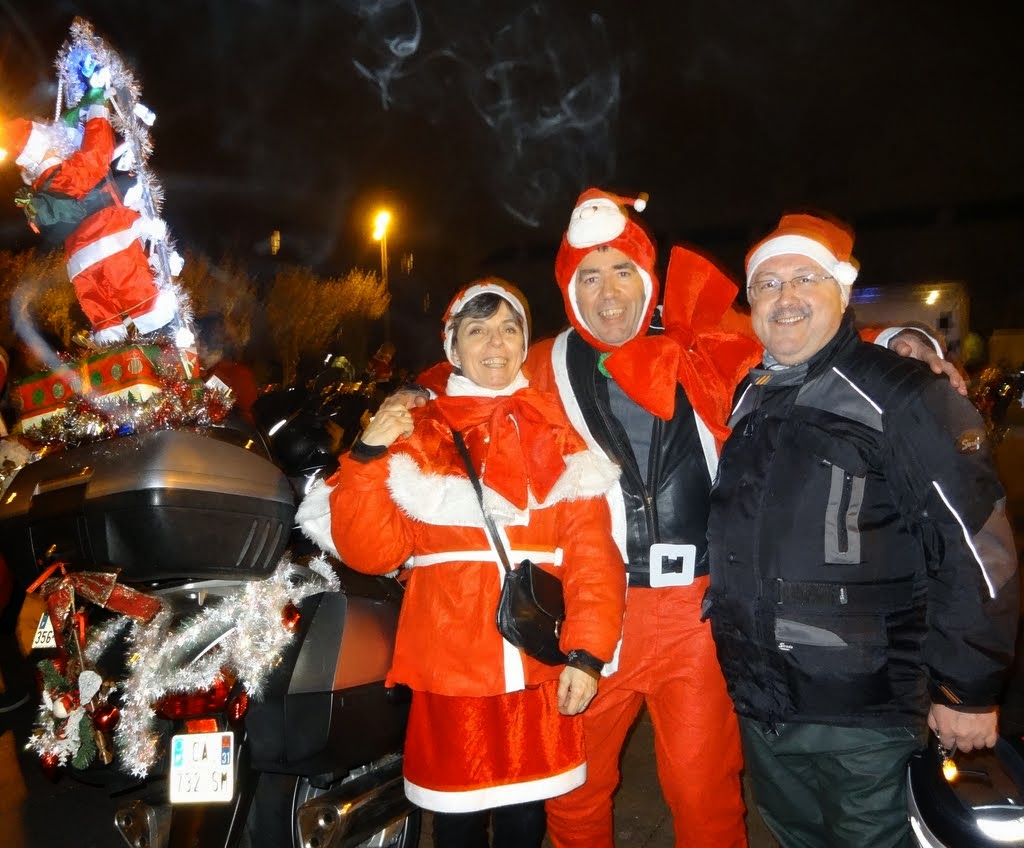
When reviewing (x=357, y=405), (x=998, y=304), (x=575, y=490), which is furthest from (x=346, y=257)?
(x=575, y=490)

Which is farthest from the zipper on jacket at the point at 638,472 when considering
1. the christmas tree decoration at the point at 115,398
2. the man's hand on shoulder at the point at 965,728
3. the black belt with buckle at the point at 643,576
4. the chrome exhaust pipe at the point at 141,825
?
the chrome exhaust pipe at the point at 141,825

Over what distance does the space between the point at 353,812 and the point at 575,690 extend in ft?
2.85

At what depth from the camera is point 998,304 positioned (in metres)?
29.7

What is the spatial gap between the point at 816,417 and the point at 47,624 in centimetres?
261

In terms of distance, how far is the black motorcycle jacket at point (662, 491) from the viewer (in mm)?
2543

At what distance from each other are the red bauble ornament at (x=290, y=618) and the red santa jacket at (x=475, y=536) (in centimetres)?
26

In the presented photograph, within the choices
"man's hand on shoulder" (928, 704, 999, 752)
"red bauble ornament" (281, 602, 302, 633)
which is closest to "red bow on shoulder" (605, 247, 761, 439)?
"man's hand on shoulder" (928, 704, 999, 752)

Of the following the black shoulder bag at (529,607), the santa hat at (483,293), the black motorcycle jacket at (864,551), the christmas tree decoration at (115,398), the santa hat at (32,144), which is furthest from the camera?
the santa hat at (483,293)

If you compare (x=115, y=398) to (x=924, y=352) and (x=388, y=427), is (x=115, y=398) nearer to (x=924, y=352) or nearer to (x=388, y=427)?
(x=388, y=427)

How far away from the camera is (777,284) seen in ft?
7.55

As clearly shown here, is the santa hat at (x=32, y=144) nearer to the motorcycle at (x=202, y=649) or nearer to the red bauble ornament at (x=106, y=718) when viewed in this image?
the motorcycle at (x=202, y=649)

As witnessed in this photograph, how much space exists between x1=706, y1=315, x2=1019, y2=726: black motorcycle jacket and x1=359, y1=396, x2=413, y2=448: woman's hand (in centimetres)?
100

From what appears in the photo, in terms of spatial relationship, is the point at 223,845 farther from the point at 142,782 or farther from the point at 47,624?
the point at 47,624

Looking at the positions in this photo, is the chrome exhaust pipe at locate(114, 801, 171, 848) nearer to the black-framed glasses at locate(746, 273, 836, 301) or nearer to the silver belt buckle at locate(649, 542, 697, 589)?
the silver belt buckle at locate(649, 542, 697, 589)
